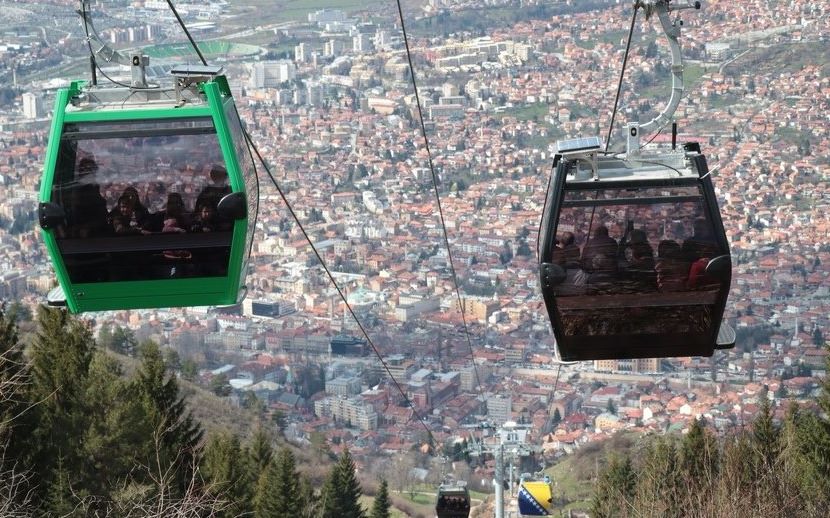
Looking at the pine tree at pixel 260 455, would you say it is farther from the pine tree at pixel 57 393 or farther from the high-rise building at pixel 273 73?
the high-rise building at pixel 273 73

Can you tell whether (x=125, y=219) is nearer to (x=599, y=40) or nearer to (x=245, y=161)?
(x=245, y=161)

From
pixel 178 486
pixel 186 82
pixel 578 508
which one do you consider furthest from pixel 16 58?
pixel 186 82

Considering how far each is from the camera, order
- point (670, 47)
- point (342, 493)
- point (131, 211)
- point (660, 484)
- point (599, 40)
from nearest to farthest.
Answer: point (670, 47) → point (131, 211) → point (660, 484) → point (342, 493) → point (599, 40)

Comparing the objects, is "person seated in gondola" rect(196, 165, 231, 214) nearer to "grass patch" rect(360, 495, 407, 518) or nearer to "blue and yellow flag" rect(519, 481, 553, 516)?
"blue and yellow flag" rect(519, 481, 553, 516)

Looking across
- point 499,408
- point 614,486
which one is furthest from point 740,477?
point 499,408

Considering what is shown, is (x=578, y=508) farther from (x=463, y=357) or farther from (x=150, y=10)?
(x=150, y=10)

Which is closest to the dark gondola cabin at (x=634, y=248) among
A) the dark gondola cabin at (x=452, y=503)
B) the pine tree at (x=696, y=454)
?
the dark gondola cabin at (x=452, y=503)

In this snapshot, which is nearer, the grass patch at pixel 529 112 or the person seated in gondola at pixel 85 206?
the person seated in gondola at pixel 85 206

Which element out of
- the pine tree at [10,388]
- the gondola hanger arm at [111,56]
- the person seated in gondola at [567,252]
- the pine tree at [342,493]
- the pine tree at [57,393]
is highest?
the gondola hanger arm at [111,56]
